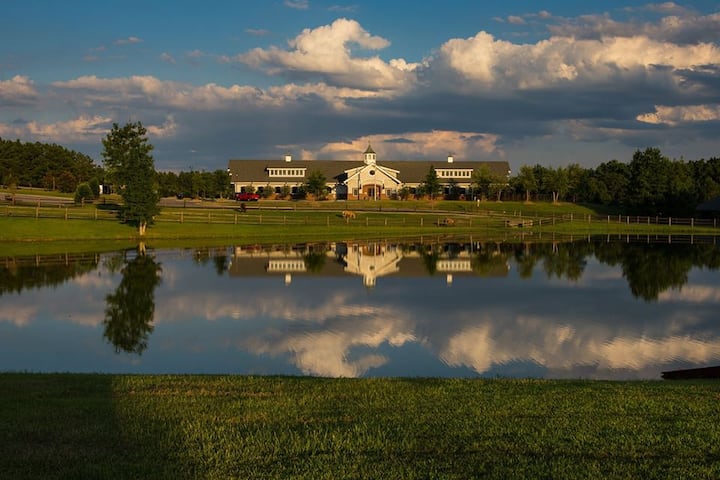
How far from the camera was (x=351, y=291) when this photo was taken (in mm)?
31438

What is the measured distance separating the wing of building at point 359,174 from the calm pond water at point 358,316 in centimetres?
6825

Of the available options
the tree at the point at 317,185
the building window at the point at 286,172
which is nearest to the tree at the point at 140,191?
the tree at the point at 317,185

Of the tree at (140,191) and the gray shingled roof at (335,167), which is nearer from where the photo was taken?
the tree at (140,191)

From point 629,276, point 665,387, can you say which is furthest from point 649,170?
Answer: point 665,387

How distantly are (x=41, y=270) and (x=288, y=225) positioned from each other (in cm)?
3475

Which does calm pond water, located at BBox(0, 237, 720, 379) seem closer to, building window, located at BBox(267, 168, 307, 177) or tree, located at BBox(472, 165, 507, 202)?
tree, located at BBox(472, 165, 507, 202)

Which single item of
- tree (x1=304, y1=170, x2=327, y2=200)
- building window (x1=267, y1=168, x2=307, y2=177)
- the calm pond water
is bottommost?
the calm pond water

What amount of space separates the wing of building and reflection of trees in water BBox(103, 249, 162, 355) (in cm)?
7553

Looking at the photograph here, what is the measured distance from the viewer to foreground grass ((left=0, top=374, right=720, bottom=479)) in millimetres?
7746

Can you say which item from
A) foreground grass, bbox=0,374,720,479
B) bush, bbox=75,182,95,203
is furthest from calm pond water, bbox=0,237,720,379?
bush, bbox=75,182,95,203

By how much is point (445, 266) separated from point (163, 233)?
29391mm

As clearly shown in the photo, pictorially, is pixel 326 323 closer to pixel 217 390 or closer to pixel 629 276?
pixel 217 390

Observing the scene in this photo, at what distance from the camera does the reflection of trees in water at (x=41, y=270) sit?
32156 millimetres

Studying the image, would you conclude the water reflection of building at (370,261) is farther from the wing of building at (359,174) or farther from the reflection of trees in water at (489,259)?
the wing of building at (359,174)
